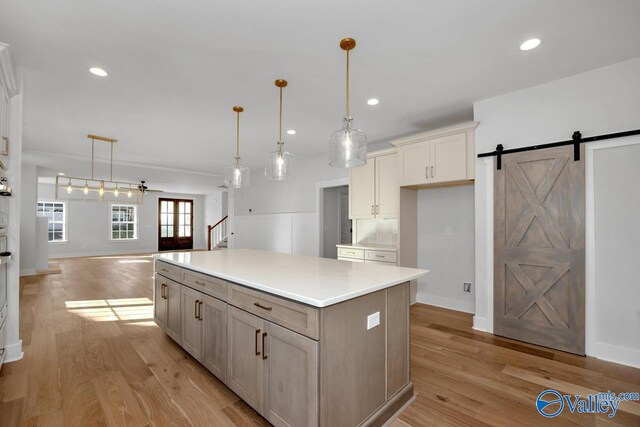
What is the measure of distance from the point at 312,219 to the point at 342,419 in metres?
4.71

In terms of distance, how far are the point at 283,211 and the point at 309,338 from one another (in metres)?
5.56

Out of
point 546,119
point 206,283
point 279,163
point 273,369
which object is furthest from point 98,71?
point 546,119

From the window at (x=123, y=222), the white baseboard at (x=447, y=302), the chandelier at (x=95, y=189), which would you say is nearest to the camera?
the white baseboard at (x=447, y=302)

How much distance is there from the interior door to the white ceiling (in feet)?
28.2

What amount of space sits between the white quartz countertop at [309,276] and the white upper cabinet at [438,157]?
1.90 m

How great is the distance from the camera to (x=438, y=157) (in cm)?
369

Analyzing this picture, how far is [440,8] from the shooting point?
193cm

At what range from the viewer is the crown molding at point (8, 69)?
2127mm

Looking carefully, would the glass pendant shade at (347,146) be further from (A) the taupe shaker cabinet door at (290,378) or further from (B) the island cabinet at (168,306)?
(B) the island cabinet at (168,306)

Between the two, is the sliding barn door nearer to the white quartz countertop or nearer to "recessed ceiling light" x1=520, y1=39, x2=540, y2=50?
"recessed ceiling light" x1=520, y1=39, x2=540, y2=50

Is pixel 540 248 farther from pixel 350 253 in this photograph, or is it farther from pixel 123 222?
pixel 123 222

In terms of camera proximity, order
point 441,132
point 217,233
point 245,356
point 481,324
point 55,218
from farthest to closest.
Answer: point 217,233 < point 55,218 < point 441,132 < point 481,324 < point 245,356

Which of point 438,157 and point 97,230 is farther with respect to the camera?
point 97,230

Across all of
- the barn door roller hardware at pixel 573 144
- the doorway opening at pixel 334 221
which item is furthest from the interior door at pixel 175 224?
the barn door roller hardware at pixel 573 144
